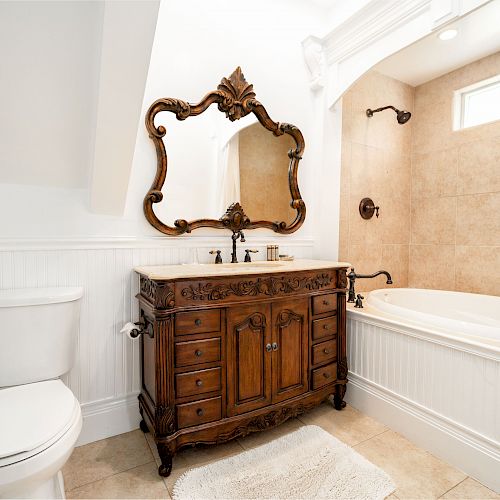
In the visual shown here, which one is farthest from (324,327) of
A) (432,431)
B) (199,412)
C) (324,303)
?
(199,412)

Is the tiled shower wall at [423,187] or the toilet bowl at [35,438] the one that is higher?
the tiled shower wall at [423,187]

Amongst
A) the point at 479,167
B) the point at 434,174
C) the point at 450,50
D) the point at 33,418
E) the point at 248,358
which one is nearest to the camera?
the point at 33,418

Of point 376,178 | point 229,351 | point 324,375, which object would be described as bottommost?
point 324,375

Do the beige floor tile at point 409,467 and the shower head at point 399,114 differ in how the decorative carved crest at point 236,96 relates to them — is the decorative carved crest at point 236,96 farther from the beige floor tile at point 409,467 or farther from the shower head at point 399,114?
the beige floor tile at point 409,467

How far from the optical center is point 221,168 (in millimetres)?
2123

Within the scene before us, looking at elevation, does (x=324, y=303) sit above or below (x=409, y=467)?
above

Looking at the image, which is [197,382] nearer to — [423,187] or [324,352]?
[324,352]

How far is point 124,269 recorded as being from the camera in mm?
1881

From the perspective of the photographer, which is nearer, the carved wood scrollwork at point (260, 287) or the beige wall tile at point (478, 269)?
the carved wood scrollwork at point (260, 287)

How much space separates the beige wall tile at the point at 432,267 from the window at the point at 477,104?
1.08m

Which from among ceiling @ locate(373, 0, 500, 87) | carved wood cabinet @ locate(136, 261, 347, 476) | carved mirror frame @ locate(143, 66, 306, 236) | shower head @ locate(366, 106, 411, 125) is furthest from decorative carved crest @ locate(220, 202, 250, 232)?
shower head @ locate(366, 106, 411, 125)

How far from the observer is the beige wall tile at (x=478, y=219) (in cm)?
265

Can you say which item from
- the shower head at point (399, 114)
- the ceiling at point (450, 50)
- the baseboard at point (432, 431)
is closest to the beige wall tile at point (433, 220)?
the shower head at point (399, 114)

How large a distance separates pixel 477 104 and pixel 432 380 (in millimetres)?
2397
